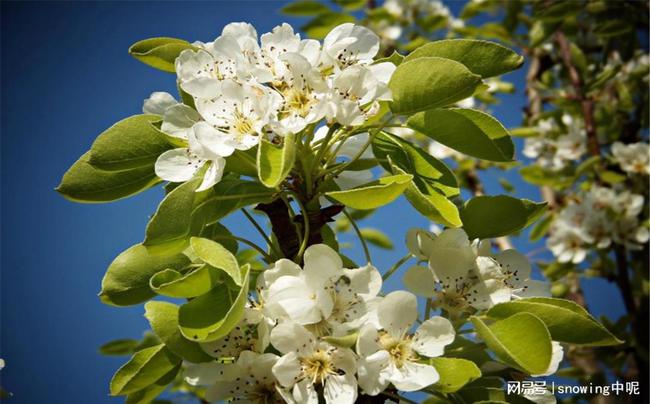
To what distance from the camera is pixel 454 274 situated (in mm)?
867

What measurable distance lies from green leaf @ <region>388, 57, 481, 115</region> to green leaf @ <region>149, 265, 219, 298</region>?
1.12ft

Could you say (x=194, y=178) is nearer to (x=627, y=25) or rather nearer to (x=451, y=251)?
(x=451, y=251)

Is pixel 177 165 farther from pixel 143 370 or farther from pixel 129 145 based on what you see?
pixel 143 370

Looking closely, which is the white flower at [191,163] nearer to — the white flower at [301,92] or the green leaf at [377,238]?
the white flower at [301,92]

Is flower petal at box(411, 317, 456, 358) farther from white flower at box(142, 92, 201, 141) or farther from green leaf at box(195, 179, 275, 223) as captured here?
white flower at box(142, 92, 201, 141)

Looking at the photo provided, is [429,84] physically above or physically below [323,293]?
above

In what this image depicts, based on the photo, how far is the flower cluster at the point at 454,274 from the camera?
0.86m

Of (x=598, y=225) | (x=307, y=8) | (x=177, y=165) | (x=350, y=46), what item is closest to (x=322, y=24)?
(x=307, y=8)

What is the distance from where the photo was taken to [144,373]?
31.8 inches

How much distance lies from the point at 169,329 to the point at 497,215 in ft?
1.59

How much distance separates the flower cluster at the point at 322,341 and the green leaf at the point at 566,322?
94mm

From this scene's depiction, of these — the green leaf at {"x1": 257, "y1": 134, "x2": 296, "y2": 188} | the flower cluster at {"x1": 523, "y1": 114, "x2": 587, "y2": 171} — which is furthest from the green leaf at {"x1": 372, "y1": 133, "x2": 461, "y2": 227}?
the flower cluster at {"x1": 523, "y1": 114, "x2": 587, "y2": 171}

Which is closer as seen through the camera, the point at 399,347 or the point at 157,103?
the point at 399,347

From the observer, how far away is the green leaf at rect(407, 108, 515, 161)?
0.85 m
